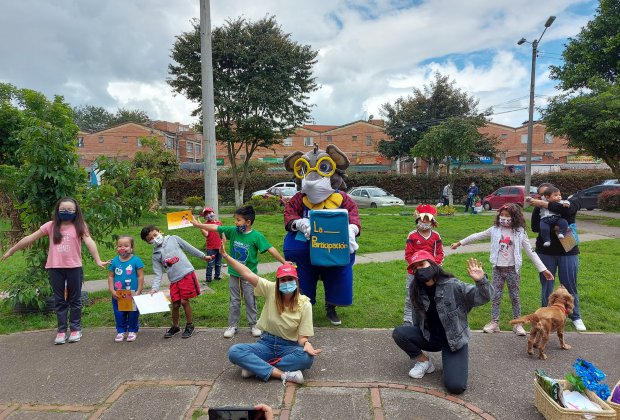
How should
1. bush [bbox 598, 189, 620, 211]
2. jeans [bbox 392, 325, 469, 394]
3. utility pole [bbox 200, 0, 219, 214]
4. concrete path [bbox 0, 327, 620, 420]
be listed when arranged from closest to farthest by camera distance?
concrete path [bbox 0, 327, 620, 420] < jeans [bbox 392, 325, 469, 394] < utility pole [bbox 200, 0, 219, 214] < bush [bbox 598, 189, 620, 211]

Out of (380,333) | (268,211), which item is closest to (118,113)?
(268,211)

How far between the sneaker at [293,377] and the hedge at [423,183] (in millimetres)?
26591

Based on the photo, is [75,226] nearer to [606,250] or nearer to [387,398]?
[387,398]

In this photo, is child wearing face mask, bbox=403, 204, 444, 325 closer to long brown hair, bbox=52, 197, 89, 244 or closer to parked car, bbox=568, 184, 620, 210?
long brown hair, bbox=52, 197, 89, 244

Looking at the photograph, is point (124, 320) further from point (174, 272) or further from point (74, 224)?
point (74, 224)

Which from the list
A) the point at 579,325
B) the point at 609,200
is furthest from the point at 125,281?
the point at 609,200

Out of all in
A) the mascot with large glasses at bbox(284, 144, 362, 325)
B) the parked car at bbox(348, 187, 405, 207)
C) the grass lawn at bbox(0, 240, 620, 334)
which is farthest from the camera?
the parked car at bbox(348, 187, 405, 207)

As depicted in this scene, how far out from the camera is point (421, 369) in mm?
4012

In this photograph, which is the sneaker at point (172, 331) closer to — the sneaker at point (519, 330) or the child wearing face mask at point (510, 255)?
the child wearing face mask at point (510, 255)

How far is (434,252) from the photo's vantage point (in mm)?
5039

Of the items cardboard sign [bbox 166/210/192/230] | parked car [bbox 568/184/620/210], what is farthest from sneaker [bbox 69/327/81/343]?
parked car [bbox 568/184/620/210]

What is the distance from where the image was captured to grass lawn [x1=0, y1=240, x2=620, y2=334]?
5496 millimetres

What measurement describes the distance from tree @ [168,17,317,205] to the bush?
15.8 metres

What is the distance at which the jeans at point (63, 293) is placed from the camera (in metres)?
4.95
